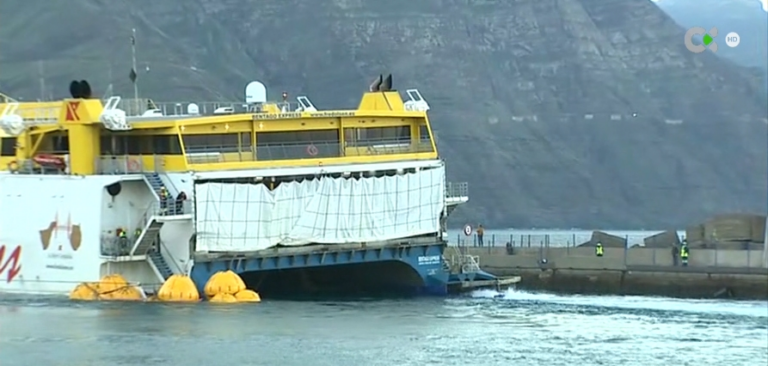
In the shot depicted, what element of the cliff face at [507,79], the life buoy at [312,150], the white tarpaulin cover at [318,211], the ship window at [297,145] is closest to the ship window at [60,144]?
the white tarpaulin cover at [318,211]

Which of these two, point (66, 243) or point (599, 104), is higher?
point (599, 104)

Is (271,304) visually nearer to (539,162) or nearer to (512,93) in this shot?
(539,162)

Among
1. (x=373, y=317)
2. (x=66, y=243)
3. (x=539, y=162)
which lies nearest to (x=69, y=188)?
(x=66, y=243)

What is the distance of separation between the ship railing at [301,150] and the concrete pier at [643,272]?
843 cm

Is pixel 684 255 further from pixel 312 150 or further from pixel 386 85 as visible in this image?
pixel 312 150

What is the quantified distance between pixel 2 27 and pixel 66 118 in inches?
3124

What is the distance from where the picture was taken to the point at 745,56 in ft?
496

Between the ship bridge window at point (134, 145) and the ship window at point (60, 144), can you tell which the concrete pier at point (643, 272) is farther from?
the ship window at point (60, 144)

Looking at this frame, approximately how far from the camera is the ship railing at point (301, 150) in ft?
178

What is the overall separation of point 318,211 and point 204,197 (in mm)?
4161

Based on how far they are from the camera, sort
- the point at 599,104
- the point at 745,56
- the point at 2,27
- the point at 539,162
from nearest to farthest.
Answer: the point at 2,27 → the point at 745,56 → the point at 539,162 → the point at 599,104

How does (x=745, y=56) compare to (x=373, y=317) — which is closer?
A: (x=373, y=317)

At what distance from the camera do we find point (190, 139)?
54.0 meters

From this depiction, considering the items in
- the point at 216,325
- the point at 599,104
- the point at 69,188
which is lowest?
the point at 216,325
